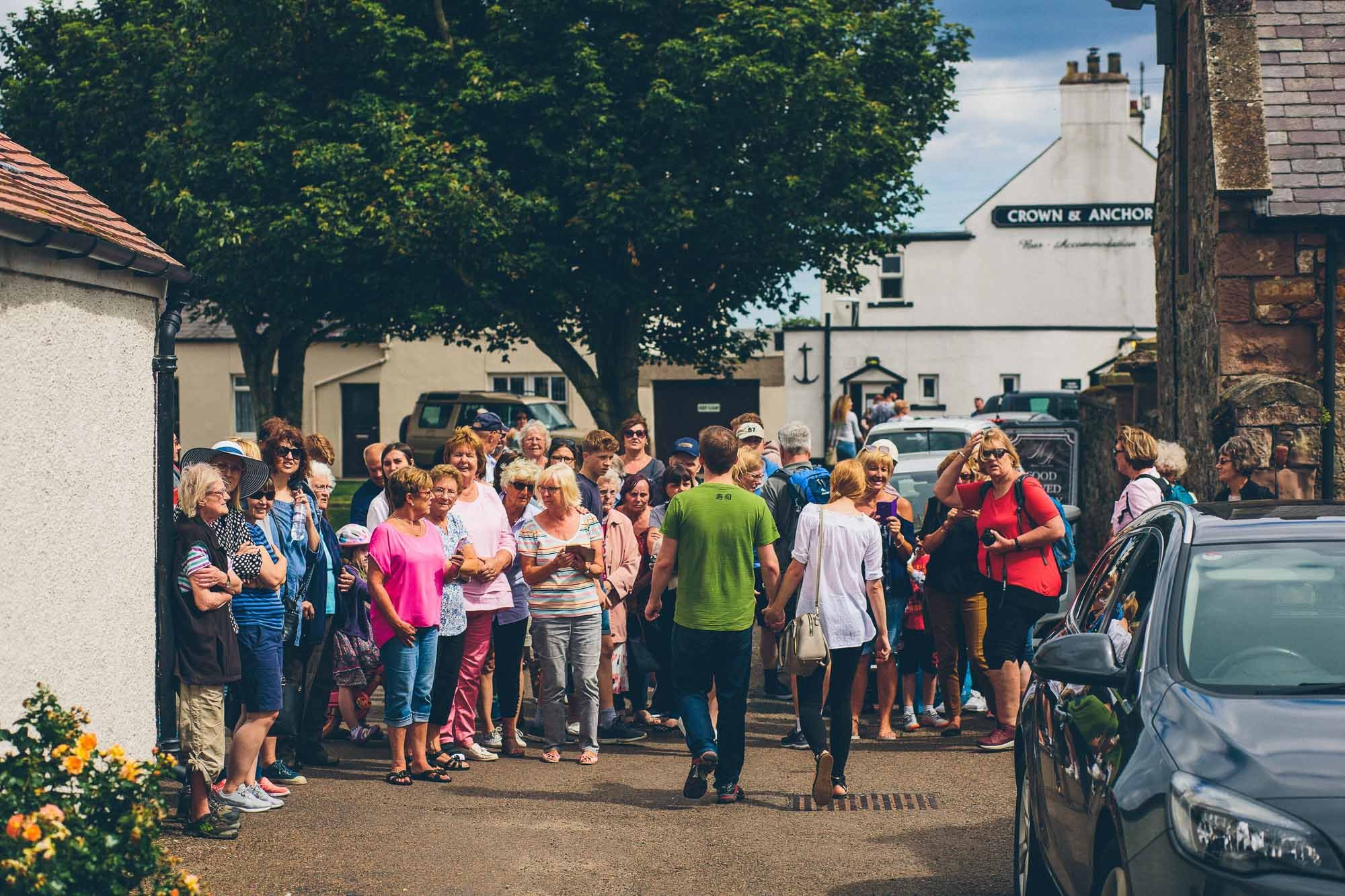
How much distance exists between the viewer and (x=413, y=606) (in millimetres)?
8289

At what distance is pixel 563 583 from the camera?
8.85 meters

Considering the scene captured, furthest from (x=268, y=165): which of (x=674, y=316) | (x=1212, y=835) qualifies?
(x=1212, y=835)

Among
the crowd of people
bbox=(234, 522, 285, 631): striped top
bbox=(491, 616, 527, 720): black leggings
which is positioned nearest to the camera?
bbox=(234, 522, 285, 631): striped top

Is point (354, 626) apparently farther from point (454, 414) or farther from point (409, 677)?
point (454, 414)

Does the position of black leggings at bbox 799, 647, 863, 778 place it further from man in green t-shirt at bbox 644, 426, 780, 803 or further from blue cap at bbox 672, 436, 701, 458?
blue cap at bbox 672, 436, 701, 458

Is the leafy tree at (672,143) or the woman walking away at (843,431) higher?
the leafy tree at (672,143)

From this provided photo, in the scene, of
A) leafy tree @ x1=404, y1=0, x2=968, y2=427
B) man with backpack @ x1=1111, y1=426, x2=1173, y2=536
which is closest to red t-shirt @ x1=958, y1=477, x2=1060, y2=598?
man with backpack @ x1=1111, y1=426, x2=1173, y2=536

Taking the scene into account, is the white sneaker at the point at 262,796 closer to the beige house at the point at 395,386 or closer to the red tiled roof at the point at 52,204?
the red tiled roof at the point at 52,204

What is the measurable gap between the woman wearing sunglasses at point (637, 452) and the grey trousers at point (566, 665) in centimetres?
233

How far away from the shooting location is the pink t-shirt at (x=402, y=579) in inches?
326

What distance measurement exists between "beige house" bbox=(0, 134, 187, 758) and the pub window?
4074 centimetres

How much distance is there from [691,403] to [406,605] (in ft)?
115

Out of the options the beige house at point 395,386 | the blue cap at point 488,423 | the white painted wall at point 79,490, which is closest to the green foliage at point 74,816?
the white painted wall at point 79,490

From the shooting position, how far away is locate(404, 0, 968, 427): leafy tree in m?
22.9
